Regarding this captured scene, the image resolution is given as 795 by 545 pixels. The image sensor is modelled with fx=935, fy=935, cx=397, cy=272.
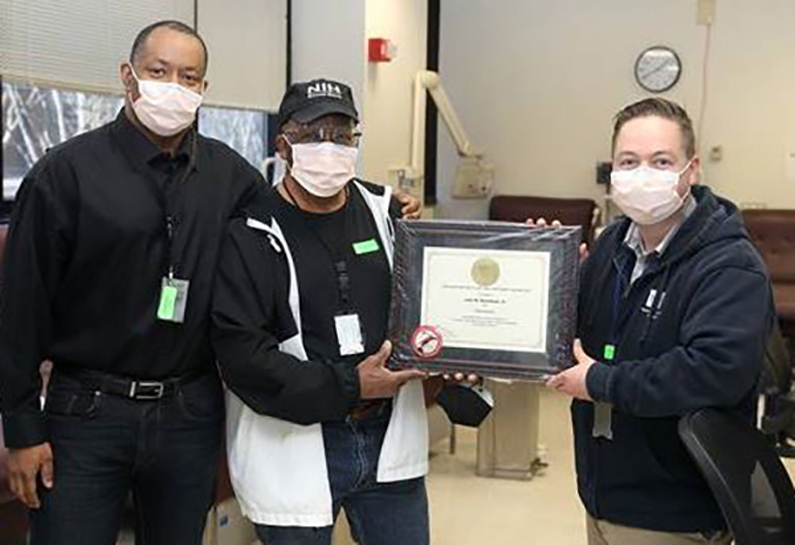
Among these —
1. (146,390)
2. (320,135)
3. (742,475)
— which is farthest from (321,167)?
(742,475)

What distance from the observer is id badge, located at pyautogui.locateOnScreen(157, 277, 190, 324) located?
184cm

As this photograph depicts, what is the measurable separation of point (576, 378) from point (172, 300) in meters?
0.80

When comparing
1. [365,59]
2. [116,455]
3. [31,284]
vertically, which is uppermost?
[365,59]

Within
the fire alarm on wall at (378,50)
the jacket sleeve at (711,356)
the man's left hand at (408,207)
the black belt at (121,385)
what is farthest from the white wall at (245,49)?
the jacket sleeve at (711,356)

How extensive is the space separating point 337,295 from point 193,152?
46 centimetres

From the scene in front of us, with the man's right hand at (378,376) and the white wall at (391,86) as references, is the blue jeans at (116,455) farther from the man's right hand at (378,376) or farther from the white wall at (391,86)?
the white wall at (391,86)

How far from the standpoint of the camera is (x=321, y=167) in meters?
1.87

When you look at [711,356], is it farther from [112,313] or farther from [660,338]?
[112,313]

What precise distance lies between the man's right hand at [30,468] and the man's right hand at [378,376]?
24.8 inches

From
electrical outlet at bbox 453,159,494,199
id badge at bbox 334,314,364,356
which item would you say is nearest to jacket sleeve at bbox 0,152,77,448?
id badge at bbox 334,314,364,356

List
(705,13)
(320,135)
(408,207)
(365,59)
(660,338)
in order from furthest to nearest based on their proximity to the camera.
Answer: (705,13)
(365,59)
(408,207)
(320,135)
(660,338)

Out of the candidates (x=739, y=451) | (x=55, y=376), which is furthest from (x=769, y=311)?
(x=55, y=376)

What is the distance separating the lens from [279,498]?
1.83m

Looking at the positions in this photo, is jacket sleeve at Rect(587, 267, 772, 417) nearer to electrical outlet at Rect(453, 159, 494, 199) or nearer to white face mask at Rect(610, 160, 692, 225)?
white face mask at Rect(610, 160, 692, 225)
